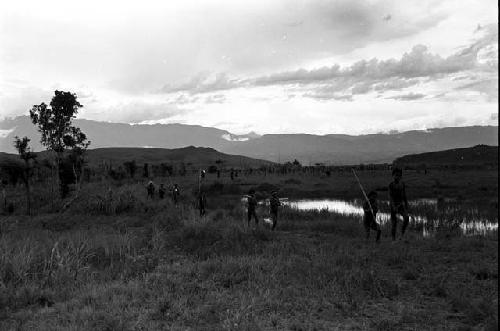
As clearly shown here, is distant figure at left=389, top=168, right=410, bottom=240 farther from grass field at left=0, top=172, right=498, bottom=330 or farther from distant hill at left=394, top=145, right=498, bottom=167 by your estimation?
distant hill at left=394, top=145, right=498, bottom=167

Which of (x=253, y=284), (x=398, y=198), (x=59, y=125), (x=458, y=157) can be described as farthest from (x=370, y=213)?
(x=458, y=157)

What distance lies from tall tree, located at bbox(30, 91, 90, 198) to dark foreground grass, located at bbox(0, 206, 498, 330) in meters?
26.9

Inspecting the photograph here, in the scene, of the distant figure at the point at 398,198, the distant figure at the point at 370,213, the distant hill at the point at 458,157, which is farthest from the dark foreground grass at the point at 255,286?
the distant hill at the point at 458,157

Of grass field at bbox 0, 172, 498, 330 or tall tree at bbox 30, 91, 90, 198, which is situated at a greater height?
tall tree at bbox 30, 91, 90, 198

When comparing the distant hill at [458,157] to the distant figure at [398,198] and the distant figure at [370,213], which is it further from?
the distant figure at [398,198]

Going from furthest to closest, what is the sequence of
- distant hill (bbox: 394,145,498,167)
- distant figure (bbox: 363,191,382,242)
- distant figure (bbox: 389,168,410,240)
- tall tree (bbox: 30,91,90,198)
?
distant hill (bbox: 394,145,498,167), tall tree (bbox: 30,91,90,198), distant figure (bbox: 363,191,382,242), distant figure (bbox: 389,168,410,240)

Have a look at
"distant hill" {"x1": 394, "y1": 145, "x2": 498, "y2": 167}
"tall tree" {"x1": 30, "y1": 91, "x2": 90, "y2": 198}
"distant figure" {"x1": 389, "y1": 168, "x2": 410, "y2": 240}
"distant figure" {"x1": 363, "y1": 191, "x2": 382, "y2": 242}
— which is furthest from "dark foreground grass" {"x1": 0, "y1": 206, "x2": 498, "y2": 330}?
"distant hill" {"x1": 394, "y1": 145, "x2": 498, "y2": 167}

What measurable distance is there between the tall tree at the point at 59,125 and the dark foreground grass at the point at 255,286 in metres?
26.9

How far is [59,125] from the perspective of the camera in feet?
125

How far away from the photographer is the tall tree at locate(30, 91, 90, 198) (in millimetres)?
37000

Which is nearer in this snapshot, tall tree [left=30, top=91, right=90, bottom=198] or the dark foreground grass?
the dark foreground grass

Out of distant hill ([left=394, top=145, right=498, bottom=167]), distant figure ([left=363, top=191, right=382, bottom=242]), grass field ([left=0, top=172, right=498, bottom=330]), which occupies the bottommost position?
grass field ([left=0, top=172, right=498, bottom=330])

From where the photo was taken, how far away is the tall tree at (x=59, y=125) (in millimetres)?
37000

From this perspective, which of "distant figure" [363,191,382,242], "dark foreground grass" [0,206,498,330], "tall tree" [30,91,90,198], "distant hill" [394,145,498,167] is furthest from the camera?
"distant hill" [394,145,498,167]
